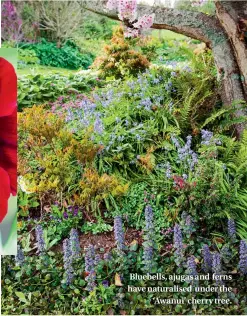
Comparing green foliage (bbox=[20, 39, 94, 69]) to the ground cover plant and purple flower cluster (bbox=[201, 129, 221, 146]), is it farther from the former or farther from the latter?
purple flower cluster (bbox=[201, 129, 221, 146])

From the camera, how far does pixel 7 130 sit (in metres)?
3.20

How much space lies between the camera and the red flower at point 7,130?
317cm

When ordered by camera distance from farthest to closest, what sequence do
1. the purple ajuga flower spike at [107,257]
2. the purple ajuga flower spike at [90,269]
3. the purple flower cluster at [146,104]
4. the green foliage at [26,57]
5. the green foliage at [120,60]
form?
the green foliage at [26,57], the green foliage at [120,60], the purple flower cluster at [146,104], the purple ajuga flower spike at [107,257], the purple ajuga flower spike at [90,269]

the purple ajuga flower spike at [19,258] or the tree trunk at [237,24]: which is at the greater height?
the tree trunk at [237,24]

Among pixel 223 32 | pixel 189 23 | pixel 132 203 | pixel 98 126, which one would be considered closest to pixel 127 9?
pixel 189 23

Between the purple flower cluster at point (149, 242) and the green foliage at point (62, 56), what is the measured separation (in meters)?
2.49

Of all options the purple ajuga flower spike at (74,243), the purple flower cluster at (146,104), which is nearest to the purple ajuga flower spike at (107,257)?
the purple ajuga flower spike at (74,243)

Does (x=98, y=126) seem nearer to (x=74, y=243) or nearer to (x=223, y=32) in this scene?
(x=74, y=243)

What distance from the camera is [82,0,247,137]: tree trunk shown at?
4008 millimetres

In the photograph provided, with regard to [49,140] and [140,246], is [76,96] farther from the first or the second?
[140,246]

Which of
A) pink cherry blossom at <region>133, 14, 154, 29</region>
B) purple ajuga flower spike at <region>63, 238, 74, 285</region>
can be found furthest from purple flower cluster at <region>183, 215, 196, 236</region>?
pink cherry blossom at <region>133, 14, 154, 29</region>

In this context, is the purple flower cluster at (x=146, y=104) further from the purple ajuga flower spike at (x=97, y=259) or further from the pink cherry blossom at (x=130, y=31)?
the purple ajuga flower spike at (x=97, y=259)

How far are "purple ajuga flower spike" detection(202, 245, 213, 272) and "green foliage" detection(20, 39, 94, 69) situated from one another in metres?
2.76

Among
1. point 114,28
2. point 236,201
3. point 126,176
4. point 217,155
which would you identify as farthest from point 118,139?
point 114,28
